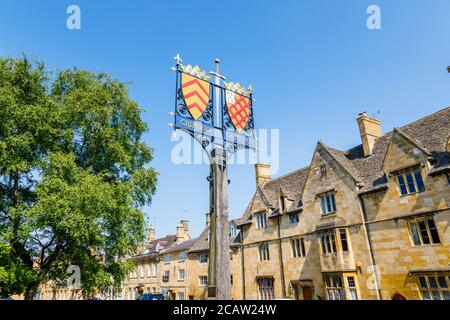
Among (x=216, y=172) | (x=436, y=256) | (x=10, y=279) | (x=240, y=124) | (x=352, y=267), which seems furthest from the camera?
(x=352, y=267)

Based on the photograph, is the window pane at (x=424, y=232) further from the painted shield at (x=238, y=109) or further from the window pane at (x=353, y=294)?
the painted shield at (x=238, y=109)

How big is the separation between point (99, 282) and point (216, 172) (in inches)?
497

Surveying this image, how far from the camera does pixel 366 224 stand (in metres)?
20.8

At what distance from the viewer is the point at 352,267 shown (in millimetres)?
20734

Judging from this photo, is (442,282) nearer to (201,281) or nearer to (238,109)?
(238,109)

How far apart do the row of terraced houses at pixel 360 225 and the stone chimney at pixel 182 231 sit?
18375 mm

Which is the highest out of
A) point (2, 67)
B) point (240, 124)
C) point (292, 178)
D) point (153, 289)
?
point (2, 67)

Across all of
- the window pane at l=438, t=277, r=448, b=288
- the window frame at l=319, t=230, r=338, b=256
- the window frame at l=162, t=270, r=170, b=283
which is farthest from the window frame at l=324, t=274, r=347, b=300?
the window frame at l=162, t=270, r=170, b=283

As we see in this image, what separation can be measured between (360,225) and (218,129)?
16.9 metres

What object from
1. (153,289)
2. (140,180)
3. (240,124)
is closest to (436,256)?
(240,124)

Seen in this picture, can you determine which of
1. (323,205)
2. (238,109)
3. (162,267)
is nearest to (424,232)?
(323,205)
